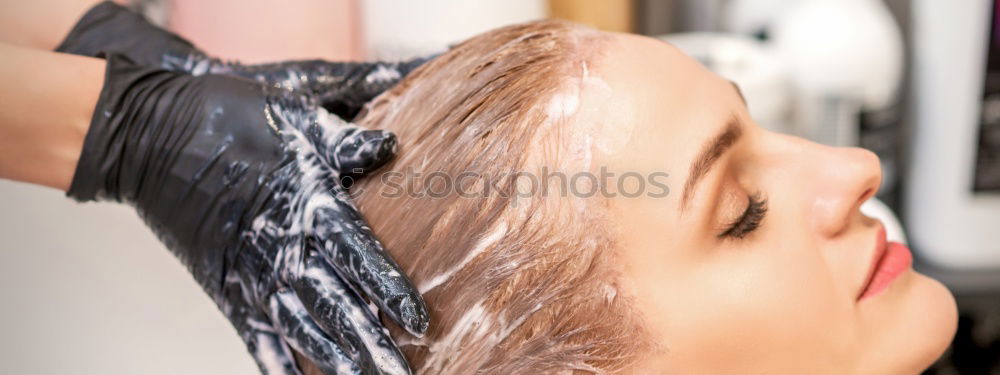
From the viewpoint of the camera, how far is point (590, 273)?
0.61 metres

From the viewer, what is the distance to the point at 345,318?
61 cm

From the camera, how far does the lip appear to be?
73cm

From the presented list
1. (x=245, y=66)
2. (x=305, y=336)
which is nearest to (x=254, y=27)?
(x=245, y=66)

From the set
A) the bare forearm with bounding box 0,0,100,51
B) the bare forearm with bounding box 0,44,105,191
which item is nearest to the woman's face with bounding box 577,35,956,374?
the bare forearm with bounding box 0,44,105,191

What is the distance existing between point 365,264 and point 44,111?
0.96ft

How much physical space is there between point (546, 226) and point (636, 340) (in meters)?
0.12

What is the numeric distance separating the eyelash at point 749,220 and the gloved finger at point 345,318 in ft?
0.94

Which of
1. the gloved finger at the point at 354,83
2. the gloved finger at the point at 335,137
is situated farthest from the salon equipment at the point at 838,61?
the gloved finger at the point at 335,137

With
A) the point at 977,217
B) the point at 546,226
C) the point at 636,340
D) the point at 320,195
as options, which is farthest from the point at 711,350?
the point at 977,217

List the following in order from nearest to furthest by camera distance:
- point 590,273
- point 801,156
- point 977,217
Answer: point 590,273, point 801,156, point 977,217

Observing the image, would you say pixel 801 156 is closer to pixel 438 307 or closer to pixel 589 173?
pixel 589 173

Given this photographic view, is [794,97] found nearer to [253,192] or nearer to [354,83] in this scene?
[354,83]

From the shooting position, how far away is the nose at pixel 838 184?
2.31ft

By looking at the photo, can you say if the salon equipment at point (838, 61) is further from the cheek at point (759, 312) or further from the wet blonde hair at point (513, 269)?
the wet blonde hair at point (513, 269)
